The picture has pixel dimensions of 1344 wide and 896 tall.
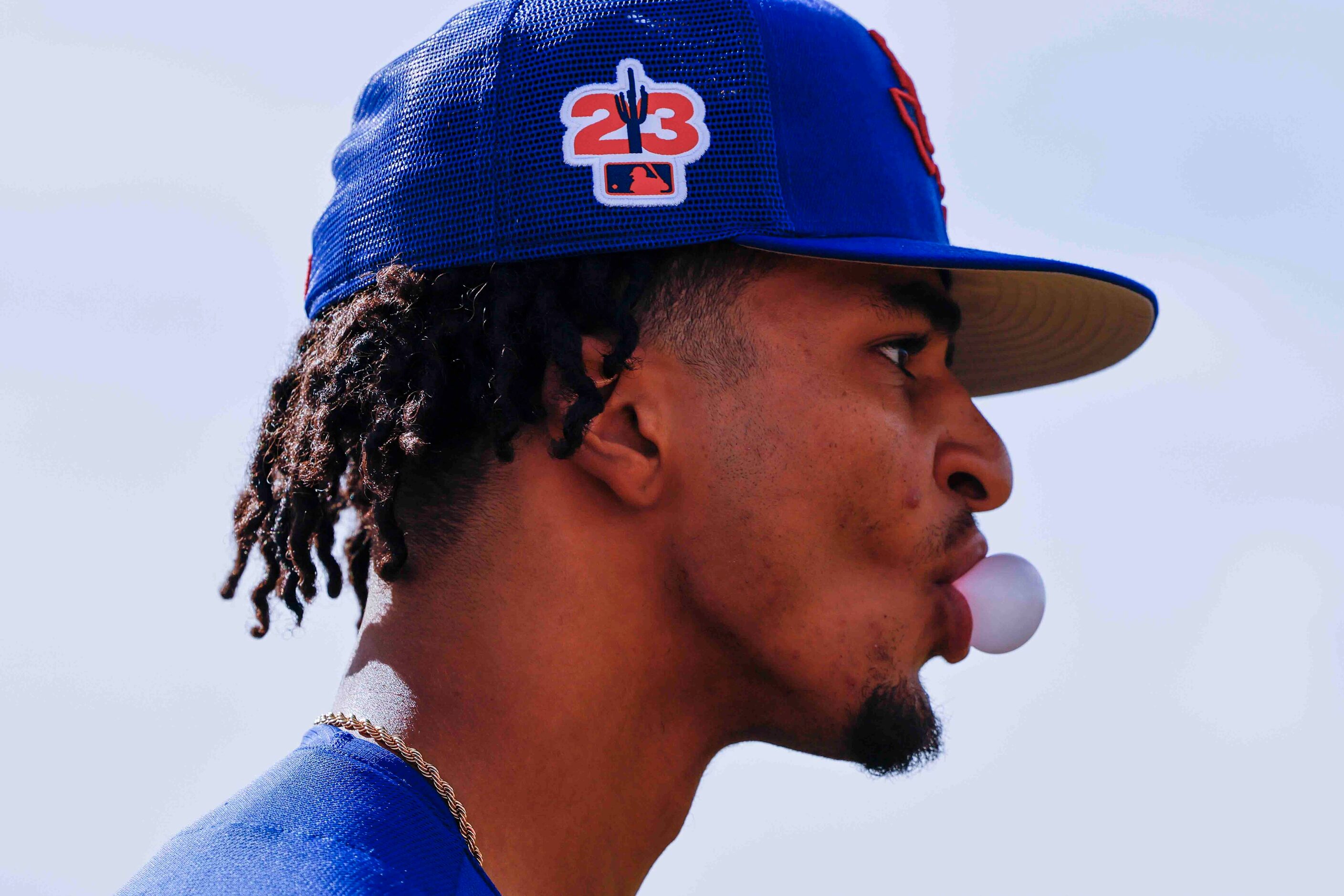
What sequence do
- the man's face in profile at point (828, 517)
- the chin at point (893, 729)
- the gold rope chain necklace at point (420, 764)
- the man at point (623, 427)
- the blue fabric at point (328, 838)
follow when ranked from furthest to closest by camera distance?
the chin at point (893, 729), the man's face in profile at point (828, 517), the man at point (623, 427), the gold rope chain necklace at point (420, 764), the blue fabric at point (328, 838)

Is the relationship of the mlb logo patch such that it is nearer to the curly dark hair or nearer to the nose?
the curly dark hair

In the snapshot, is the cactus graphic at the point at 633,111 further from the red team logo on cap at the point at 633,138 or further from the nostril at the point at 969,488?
the nostril at the point at 969,488

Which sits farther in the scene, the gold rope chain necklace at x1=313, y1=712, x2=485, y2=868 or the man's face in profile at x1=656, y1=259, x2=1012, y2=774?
the man's face in profile at x1=656, y1=259, x2=1012, y2=774

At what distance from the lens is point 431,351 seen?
3.51 meters

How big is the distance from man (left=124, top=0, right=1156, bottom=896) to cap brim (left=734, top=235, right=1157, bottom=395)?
0.03 metres

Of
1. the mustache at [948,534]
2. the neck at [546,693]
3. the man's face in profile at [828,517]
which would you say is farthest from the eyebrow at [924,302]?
the neck at [546,693]

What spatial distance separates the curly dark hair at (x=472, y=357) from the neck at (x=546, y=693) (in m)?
0.20

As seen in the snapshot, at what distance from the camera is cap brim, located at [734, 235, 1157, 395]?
3576 millimetres

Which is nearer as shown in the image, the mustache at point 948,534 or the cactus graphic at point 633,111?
the cactus graphic at point 633,111

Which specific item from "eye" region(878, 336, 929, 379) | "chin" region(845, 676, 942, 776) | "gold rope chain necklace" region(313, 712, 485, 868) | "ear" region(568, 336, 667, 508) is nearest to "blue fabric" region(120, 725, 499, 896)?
"gold rope chain necklace" region(313, 712, 485, 868)

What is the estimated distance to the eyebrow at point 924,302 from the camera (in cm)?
381

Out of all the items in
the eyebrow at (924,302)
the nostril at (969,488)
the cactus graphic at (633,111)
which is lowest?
the nostril at (969,488)

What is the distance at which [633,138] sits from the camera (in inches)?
137

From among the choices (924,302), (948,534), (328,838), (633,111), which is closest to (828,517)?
(948,534)
